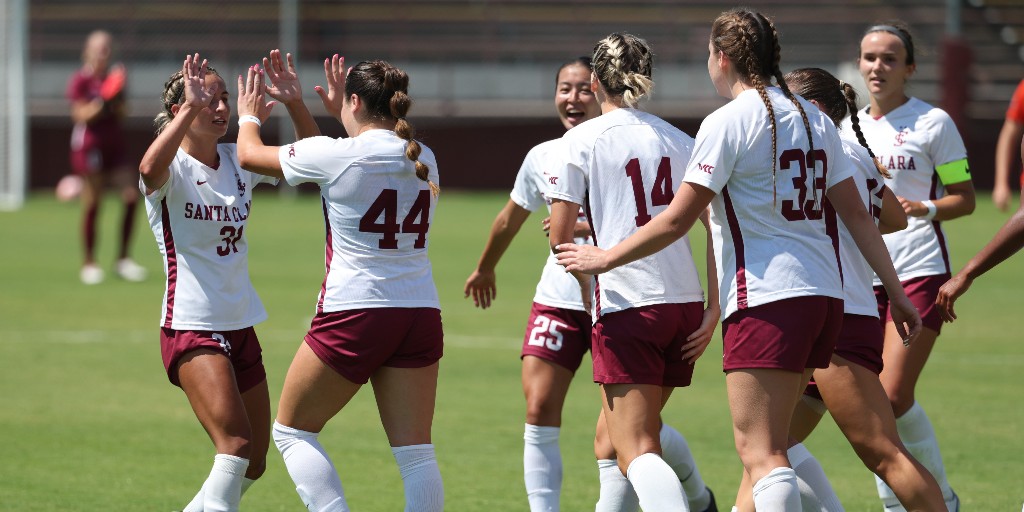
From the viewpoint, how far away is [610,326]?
468 cm

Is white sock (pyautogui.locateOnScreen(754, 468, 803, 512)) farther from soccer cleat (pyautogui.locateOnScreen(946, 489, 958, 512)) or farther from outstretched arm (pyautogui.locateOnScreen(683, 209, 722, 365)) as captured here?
soccer cleat (pyautogui.locateOnScreen(946, 489, 958, 512))

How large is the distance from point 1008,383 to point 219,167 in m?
6.18

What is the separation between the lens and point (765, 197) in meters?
4.23

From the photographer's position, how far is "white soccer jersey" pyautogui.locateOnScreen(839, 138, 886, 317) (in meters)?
4.85

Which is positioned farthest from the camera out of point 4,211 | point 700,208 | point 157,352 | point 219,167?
point 4,211

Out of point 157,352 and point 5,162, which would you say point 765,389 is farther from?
point 5,162

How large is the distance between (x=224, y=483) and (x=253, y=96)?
1.49 metres

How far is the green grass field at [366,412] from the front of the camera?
20.9ft

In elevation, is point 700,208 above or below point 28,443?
above

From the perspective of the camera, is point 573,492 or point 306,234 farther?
point 306,234

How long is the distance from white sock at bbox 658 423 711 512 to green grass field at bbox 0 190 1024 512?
1.47 feet

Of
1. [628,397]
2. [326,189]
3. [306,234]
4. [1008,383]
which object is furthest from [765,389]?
[306,234]

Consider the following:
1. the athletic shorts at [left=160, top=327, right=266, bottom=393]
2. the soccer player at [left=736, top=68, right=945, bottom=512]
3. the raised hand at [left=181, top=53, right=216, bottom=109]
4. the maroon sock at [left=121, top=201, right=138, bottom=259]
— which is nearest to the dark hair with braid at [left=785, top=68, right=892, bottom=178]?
the soccer player at [left=736, top=68, right=945, bottom=512]

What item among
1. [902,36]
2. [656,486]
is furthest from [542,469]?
[902,36]
